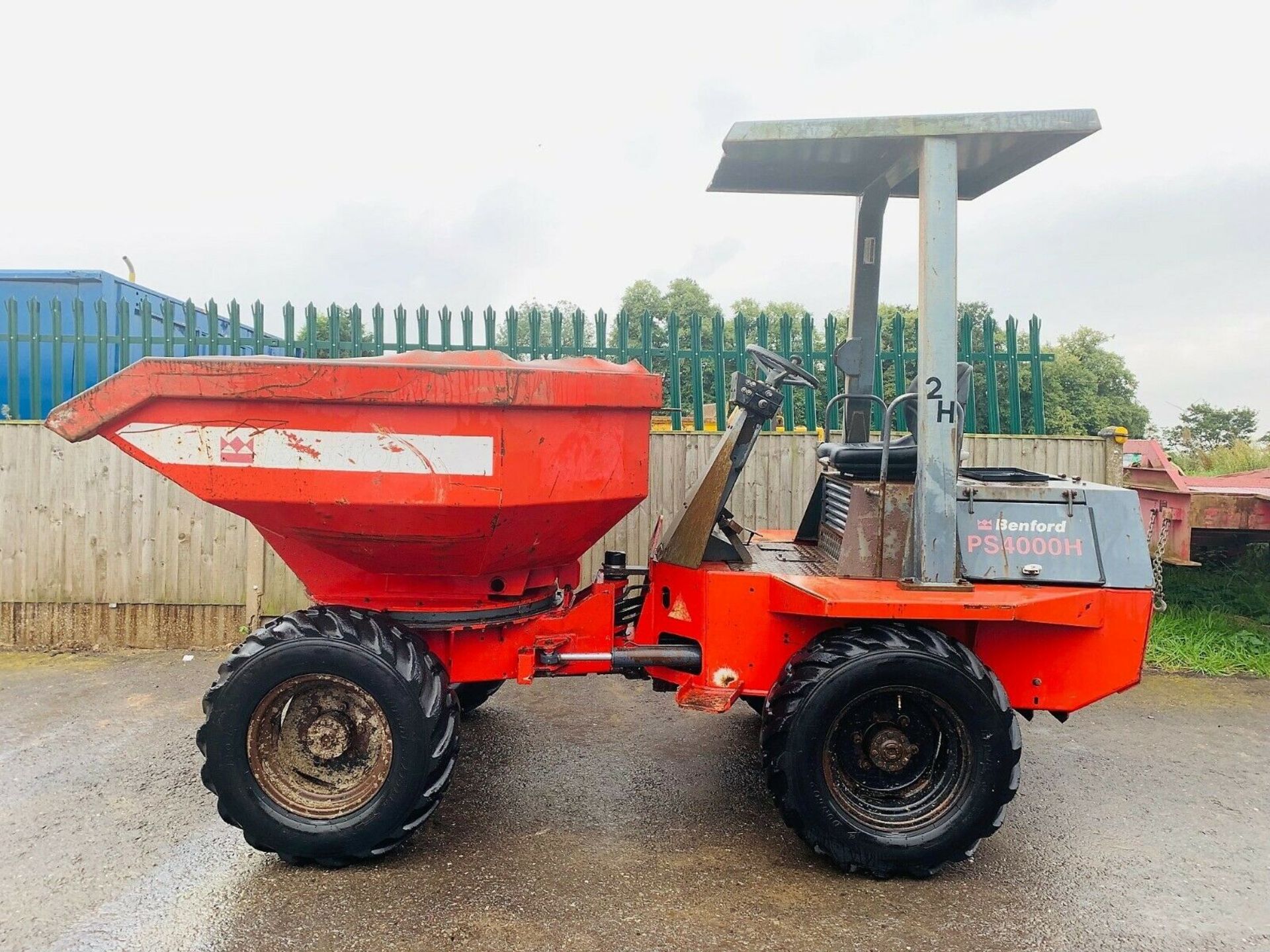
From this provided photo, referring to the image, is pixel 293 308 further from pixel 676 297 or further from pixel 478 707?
pixel 676 297

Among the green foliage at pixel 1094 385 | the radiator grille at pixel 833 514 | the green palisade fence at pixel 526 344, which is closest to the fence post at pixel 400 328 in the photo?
the green palisade fence at pixel 526 344

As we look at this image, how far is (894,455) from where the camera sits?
11.4ft

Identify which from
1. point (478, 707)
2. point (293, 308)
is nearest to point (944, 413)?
Answer: point (478, 707)

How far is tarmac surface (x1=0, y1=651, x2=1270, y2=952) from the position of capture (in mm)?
2672

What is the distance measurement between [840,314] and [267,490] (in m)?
6.41

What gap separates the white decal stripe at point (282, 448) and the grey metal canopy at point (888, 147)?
1791 mm

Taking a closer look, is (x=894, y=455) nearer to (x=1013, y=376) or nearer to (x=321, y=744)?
(x=321, y=744)

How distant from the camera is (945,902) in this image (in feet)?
9.38

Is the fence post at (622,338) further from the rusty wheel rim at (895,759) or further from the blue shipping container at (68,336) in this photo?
the rusty wheel rim at (895,759)

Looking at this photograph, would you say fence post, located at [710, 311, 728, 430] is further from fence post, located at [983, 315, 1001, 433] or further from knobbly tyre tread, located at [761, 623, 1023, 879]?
knobbly tyre tread, located at [761, 623, 1023, 879]

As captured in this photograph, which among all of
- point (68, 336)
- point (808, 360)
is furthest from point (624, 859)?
point (68, 336)

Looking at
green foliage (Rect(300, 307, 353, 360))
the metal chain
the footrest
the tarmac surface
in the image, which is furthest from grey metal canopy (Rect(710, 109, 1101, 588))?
green foliage (Rect(300, 307, 353, 360))

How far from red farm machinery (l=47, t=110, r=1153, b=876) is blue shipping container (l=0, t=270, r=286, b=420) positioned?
3.70 meters

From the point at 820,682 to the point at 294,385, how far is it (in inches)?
82.7
